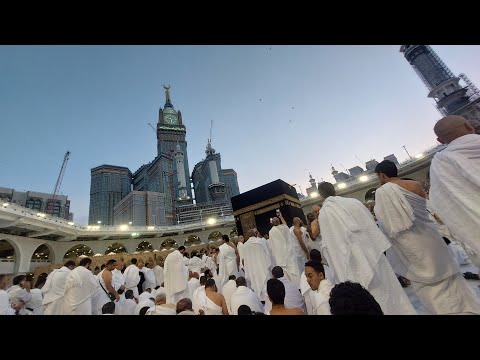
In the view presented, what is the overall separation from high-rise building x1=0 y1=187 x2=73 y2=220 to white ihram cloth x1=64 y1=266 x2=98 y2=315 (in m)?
80.0

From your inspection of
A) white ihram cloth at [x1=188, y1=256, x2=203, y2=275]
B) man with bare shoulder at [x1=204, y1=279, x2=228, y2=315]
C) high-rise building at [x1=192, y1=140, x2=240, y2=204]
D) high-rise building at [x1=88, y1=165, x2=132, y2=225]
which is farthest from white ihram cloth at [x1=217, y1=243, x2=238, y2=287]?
high-rise building at [x1=88, y1=165, x2=132, y2=225]

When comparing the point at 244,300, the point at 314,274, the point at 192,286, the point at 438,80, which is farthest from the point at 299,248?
the point at 438,80

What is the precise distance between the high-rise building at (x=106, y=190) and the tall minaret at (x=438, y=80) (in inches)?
4141

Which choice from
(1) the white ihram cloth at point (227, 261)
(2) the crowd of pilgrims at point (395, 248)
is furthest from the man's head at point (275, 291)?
(1) the white ihram cloth at point (227, 261)

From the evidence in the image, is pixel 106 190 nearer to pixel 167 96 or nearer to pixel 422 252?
pixel 167 96

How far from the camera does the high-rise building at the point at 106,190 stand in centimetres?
9475

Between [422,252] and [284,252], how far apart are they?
12.5 feet

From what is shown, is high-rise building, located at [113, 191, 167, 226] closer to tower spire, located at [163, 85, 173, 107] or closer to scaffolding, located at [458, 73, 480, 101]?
tower spire, located at [163, 85, 173, 107]

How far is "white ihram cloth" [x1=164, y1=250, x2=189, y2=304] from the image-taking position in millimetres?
6258

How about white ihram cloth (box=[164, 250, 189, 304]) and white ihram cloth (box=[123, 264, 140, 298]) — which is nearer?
white ihram cloth (box=[164, 250, 189, 304])

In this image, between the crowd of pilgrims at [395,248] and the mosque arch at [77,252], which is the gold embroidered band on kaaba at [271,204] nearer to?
the crowd of pilgrims at [395,248]

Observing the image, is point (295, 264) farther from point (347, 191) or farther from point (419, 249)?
point (347, 191)
